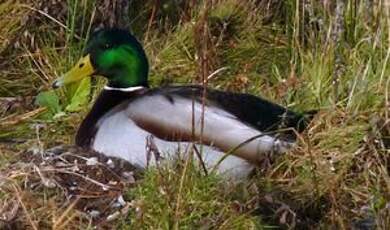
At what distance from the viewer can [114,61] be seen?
574 centimetres

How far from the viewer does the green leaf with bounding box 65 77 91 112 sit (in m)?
5.98

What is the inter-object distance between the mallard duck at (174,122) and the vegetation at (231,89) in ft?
0.32

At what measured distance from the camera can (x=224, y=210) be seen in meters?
4.46

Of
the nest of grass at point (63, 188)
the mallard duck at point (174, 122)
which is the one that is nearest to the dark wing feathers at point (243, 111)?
the mallard duck at point (174, 122)

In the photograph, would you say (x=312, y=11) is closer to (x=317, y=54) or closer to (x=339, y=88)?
(x=317, y=54)

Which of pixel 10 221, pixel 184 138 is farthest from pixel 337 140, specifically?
pixel 10 221

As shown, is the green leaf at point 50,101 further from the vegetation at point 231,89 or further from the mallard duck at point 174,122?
the mallard duck at point 174,122

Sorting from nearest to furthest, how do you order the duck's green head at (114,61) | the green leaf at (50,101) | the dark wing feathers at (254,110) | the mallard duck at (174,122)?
the mallard duck at (174,122), the dark wing feathers at (254,110), the duck's green head at (114,61), the green leaf at (50,101)

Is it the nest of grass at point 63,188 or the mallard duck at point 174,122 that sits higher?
the mallard duck at point 174,122

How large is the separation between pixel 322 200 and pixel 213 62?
168 centimetres

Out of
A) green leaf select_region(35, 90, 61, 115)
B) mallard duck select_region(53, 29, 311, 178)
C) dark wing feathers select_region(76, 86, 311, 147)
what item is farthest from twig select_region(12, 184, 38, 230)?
green leaf select_region(35, 90, 61, 115)

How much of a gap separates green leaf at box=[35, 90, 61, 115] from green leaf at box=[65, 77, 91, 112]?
0.05 metres

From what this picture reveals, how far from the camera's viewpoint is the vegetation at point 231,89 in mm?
4527

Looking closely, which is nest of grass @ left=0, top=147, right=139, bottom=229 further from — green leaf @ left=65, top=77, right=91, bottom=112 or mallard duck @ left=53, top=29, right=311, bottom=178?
green leaf @ left=65, top=77, right=91, bottom=112
